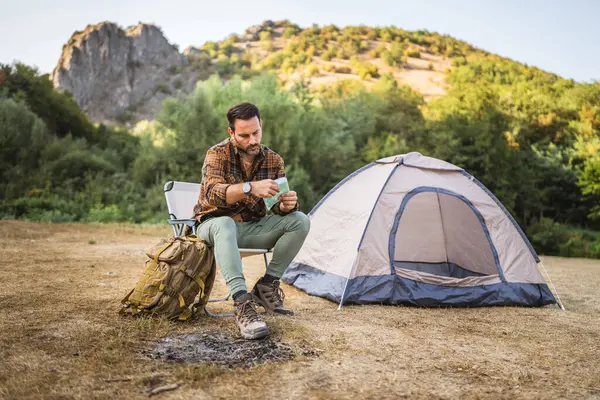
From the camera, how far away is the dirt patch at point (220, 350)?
238cm

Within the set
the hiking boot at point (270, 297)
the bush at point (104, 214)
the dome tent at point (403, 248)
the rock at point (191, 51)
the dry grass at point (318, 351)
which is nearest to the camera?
the dry grass at point (318, 351)

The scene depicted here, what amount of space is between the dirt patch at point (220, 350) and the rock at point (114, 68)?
119 feet

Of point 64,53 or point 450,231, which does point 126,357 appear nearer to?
point 450,231

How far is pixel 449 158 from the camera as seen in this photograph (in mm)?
16859

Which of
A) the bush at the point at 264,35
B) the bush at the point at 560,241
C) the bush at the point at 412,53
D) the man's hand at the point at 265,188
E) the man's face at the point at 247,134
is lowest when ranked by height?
the bush at the point at 560,241

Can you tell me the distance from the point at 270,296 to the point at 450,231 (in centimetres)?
263

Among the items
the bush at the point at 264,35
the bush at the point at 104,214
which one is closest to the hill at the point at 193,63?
the bush at the point at 264,35

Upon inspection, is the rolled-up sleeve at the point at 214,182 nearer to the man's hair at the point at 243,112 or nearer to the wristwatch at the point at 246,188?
the wristwatch at the point at 246,188

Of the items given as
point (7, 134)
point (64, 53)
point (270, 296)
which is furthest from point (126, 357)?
point (64, 53)

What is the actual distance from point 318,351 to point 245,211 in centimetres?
116

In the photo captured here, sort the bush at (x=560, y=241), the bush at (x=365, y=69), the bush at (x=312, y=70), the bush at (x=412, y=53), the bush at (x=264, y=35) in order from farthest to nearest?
the bush at (x=264, y=35) → the bush at (x=412, y=53) → the bush at (x=312, y=70) → the bush at (x=365, y=69) → the bush at (x=560, y=241)

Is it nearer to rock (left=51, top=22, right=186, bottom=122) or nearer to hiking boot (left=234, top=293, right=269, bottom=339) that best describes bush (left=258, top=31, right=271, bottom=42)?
rock (left=51, top=22, right=186, bottom=122)

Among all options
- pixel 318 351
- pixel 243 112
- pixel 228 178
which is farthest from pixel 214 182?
pixel 318 351

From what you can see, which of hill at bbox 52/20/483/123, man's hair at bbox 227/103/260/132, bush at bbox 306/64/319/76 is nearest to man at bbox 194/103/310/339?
man's hair at bbox 227/103/260/132
